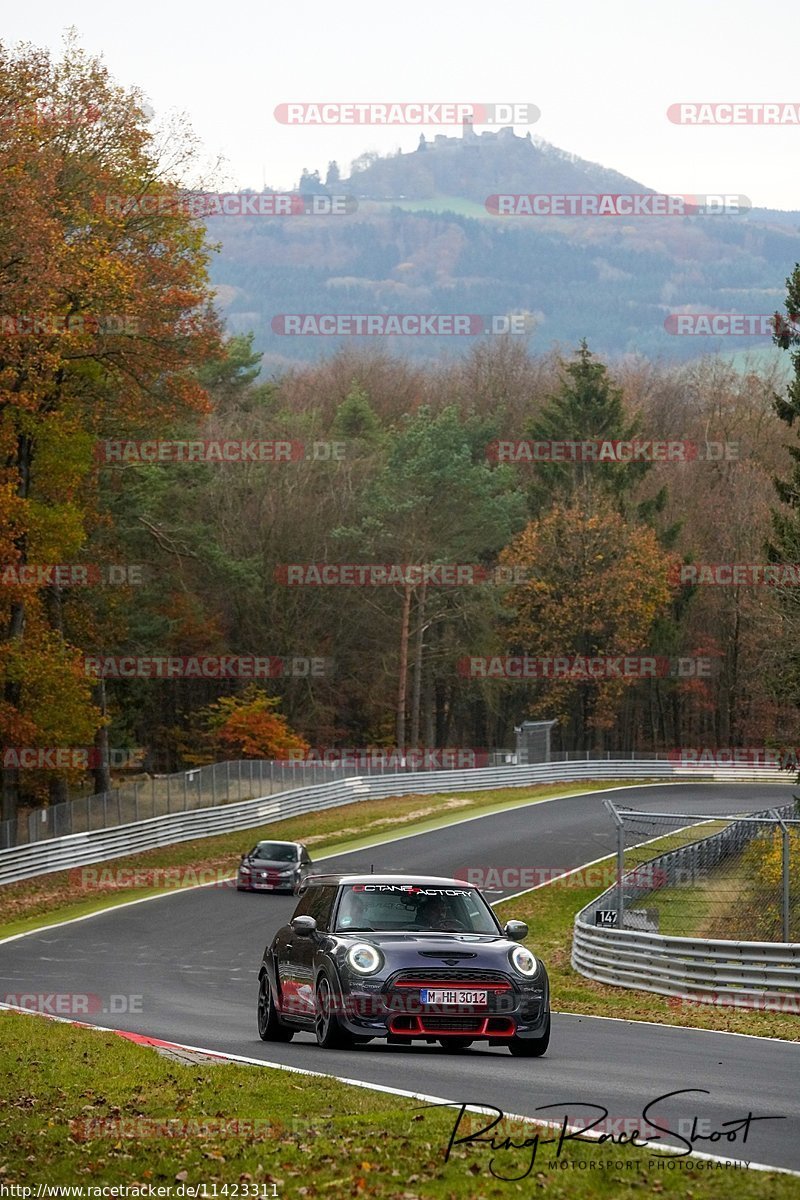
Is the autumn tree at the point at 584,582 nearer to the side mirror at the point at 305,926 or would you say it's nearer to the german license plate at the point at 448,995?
the side mirror at the point at 305,926

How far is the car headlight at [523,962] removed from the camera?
13531 mm

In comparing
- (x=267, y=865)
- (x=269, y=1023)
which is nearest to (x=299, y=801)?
(x=267, y=865)

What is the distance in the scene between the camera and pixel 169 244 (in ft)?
141

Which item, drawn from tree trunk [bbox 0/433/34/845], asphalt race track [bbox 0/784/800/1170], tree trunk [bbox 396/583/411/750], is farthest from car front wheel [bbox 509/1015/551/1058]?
tree trunk [bbox 396/583/411/750]

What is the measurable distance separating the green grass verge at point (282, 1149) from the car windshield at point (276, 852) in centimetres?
2640

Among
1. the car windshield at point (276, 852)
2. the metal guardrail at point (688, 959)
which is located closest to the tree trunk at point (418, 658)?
the car windshield at point (276, 852)

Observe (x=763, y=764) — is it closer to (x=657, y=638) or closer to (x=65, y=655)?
(x=657, y=638)

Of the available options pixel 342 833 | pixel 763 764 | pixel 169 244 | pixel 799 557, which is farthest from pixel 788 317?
pixel 763 764

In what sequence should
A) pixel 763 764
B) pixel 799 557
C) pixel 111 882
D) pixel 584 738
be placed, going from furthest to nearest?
pixel 584 738 → pixel 763 764 → pixel 111 882 → pixel 799 557

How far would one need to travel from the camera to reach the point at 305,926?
14.3m

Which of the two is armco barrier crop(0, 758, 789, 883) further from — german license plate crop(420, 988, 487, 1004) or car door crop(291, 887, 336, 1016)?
german license plate crop(420, 988, 487, 1004)

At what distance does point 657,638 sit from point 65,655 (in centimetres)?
4297

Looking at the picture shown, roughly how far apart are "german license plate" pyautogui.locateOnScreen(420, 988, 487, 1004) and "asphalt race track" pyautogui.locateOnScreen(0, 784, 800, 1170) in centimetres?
50

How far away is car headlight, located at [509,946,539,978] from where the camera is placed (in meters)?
13.5
